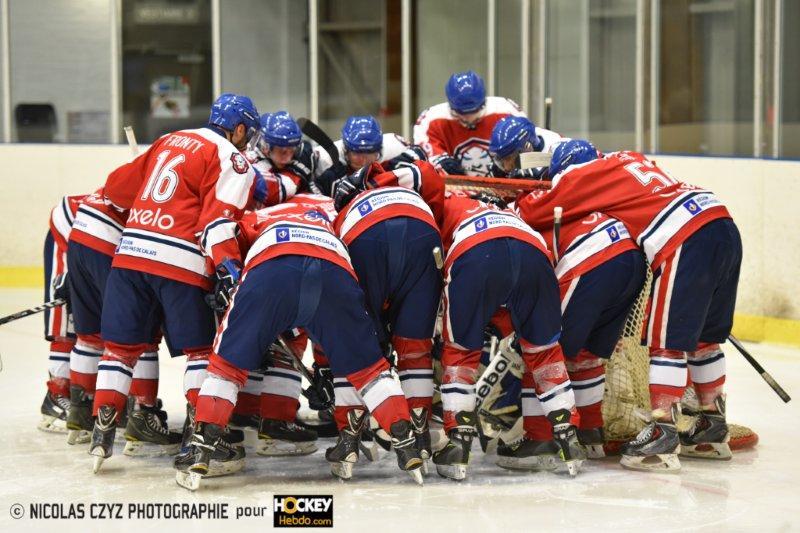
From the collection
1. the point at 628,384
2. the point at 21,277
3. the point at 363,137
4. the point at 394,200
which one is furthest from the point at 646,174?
the point at 21,277

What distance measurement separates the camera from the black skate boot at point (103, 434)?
13.6ft

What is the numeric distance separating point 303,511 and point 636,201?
5.13 ft

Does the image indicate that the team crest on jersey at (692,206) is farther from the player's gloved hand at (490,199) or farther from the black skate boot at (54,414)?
the black skate boot at (54,414)

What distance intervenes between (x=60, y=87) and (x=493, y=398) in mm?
6499

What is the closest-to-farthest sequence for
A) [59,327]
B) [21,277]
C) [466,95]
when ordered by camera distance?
[59,327] → [466,95] → [21,277]

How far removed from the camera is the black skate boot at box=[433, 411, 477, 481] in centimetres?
402

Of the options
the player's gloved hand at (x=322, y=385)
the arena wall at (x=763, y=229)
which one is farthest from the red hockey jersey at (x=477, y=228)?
the arena wall at (x=763, y=229)

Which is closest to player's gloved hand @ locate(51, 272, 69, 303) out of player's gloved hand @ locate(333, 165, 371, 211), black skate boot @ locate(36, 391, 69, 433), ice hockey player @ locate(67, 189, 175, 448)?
ice hockey player @ locate(67, 189, 175, 448)

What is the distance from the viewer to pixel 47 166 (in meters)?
9.00

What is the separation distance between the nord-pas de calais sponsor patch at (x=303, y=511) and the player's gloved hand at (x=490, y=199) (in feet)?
4.43

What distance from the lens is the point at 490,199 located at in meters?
4.65

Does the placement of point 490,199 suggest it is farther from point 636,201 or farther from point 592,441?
point 592,441

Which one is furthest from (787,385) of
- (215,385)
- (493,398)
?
(215,385)

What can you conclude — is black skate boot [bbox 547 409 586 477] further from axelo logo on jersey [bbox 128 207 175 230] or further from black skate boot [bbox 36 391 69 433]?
black skate boot [bbox 36 391 69 433]
